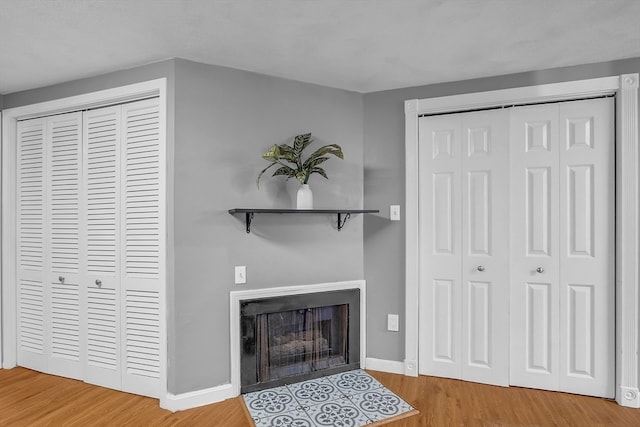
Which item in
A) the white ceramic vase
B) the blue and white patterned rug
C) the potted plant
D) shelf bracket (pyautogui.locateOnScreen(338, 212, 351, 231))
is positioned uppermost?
the potted plant

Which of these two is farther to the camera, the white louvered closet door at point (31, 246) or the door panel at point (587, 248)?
the white louvered closet door at point (31, 246)

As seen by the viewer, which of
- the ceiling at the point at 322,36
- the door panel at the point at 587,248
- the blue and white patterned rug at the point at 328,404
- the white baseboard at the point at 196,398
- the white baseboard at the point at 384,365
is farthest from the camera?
the white baseboard at the point at 384,365

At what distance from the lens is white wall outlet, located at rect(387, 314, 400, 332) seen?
3.10 meters

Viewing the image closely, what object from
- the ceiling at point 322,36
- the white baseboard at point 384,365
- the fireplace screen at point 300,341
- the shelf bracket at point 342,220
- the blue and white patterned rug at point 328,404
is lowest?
the blue and white patterned rug at point 328,404

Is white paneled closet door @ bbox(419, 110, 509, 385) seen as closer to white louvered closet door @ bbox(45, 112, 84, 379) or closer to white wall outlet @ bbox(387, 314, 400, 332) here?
white wall outlet @ bbox(387, 314, 400, 332)

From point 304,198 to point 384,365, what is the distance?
5.04 feet

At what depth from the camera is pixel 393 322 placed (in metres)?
3.11

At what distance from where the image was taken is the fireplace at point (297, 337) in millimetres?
2729

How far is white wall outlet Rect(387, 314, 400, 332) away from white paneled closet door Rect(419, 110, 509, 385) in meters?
0.21

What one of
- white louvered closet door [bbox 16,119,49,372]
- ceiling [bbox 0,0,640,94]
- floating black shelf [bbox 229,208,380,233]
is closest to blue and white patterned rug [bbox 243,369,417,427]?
floating black shelf [bbox 229,208,380,233]

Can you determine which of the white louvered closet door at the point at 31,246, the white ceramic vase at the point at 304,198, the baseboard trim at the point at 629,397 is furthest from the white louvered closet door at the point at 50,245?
the baseboard trim at the point at 629,397

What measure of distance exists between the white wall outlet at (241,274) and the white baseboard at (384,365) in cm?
127

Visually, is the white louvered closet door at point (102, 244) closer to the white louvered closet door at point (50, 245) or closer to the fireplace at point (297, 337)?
the white louvered closet door at point (50, 245)

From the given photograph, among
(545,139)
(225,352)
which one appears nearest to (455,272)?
(545,139)
